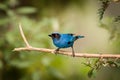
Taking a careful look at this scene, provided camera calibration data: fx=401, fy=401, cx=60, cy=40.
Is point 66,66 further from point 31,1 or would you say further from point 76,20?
point 31,1

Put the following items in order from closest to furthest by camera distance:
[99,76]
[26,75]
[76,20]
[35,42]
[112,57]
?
[112,57] → [99,76] → [35,42] → [26,75] → [76,20]

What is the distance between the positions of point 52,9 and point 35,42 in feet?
2.01

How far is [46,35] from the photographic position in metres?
2.48

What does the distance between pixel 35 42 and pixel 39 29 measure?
141 mm

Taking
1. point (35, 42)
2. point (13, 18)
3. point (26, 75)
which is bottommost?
point (26, 75)

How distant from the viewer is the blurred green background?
2458mm

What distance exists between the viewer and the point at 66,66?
2672mm

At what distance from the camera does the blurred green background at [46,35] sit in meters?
2.46

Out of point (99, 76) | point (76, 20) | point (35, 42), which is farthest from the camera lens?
point (76, 20)

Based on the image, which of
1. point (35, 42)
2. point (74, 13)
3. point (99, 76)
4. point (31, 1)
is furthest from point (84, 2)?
point (99, 76)

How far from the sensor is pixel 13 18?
2416 mm

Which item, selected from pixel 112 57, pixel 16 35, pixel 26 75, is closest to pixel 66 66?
pixel 26 75

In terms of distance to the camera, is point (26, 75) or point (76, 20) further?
point (76, 20)

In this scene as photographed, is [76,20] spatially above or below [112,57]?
below
